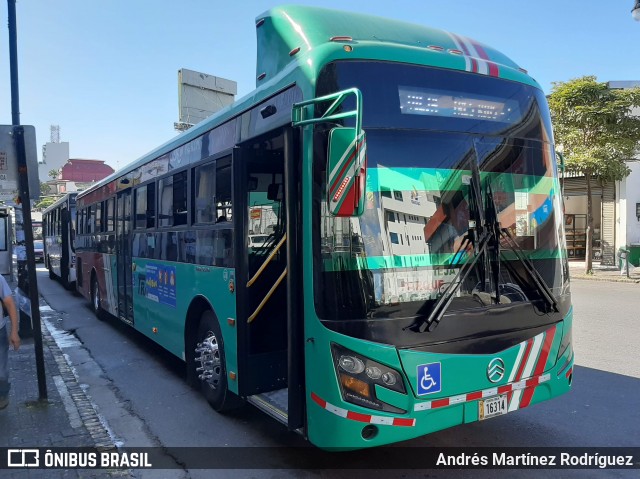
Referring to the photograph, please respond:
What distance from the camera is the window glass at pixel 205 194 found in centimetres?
524

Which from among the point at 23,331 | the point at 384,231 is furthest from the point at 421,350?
the point at 23,331

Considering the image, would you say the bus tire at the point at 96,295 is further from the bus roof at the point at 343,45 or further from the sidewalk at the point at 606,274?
the sidewalk at the point at 606,274

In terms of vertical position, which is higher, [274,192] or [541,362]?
[274,192]

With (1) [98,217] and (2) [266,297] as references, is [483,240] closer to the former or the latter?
(2) [266,297]

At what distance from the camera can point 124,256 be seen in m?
8.51

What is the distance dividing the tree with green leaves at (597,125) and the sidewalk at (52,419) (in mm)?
15950

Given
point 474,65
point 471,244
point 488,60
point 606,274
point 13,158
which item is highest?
point 488,60

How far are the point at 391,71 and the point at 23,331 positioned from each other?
315 inches

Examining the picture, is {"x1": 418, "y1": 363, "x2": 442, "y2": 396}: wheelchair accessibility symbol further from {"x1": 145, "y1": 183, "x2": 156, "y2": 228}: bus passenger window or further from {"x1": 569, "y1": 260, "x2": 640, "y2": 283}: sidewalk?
{"x1": 569, "y1": 260, "x2": 640, "y2": 283}: sidewalk

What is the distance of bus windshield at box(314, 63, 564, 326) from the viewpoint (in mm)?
3449

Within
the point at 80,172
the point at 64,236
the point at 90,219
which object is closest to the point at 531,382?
the point at 90,219

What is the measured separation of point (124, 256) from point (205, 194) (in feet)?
12.2

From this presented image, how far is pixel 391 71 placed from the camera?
12.1 ft

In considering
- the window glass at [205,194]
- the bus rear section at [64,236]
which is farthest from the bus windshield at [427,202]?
the bus rear section at [64,236]
